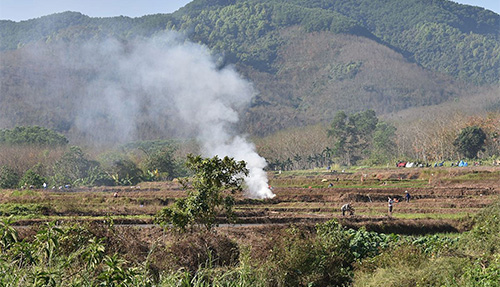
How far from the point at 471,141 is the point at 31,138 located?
85505 millimetres

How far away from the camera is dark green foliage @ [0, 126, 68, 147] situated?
119m

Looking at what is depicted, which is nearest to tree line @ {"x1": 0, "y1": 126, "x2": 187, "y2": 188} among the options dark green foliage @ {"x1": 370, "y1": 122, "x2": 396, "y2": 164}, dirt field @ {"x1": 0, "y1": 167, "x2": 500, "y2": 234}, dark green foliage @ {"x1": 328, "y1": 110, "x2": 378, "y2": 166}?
dirt field @ {"x1": 0, "y1": 167, "x2": 500, "y2": 234}

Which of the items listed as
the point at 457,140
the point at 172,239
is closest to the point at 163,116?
the point at 457,140

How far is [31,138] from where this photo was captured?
120 metres

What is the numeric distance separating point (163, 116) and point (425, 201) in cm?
14949

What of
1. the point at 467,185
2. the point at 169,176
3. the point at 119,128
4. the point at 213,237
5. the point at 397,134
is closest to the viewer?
the point at 213,237

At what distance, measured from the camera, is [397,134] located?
131375mm

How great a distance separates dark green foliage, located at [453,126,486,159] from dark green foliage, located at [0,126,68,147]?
78.4 metres

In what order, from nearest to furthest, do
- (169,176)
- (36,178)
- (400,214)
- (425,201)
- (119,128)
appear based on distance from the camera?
1. (400,214)
2. (425,201)
3. (36,178)
4. (169,176)
5. (119,128)

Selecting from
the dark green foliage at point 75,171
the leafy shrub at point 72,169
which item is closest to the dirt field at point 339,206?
the dark green foliage at point 75,171

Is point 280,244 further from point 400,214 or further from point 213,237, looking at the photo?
point 400,214

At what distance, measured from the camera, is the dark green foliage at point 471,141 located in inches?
3890

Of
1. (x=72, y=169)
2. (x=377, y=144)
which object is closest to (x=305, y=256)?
(x=72, y=169)

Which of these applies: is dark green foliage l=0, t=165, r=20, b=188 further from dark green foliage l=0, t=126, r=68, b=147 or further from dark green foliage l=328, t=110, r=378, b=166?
dark green foliage l=328, t=110, r=378, b=166
